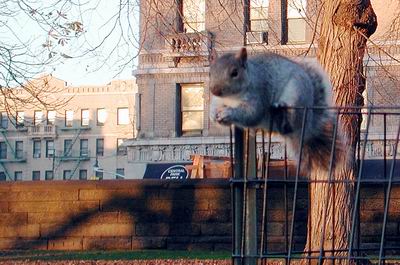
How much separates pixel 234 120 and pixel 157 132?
2925 centimetres

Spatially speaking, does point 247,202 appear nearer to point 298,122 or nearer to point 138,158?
point 298,122

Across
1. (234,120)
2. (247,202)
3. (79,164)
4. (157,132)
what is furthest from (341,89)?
(79,164)

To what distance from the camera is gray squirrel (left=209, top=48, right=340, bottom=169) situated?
3.81 meters

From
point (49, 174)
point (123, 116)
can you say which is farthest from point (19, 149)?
point (123, 116)

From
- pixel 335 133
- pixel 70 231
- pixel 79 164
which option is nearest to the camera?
pixel 335 133

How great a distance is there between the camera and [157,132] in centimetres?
3303

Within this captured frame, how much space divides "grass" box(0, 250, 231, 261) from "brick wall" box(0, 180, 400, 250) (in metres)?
0.34

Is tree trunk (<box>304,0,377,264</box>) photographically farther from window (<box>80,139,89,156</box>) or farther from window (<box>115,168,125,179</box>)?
window (<box>80,139,89,156</box>)

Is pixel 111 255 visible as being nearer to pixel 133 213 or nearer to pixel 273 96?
pixel 133 213

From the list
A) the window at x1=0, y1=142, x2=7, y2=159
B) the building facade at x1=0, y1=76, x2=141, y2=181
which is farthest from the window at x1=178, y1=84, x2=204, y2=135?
the window at x1=0, y1=142, x2=7, y2=159

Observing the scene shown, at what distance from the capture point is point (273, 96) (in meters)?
3.92

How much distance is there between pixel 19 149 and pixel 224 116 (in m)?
66.5

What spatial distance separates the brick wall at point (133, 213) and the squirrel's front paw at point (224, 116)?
9.47 meters

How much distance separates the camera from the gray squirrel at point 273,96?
3.81m
